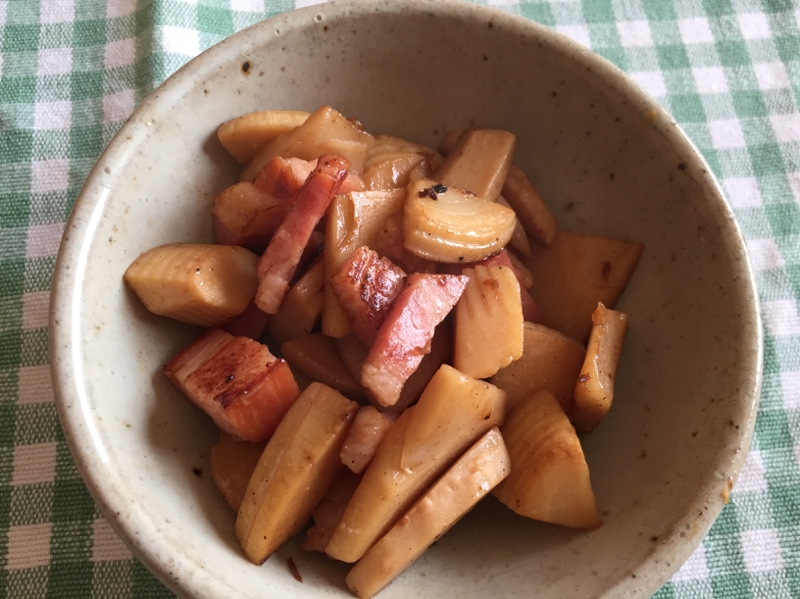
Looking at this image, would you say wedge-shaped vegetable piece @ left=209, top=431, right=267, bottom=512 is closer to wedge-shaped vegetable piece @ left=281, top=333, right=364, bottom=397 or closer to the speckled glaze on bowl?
the speckled glaze on bowl

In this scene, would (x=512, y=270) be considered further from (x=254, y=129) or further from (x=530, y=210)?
(x=254, y=129)

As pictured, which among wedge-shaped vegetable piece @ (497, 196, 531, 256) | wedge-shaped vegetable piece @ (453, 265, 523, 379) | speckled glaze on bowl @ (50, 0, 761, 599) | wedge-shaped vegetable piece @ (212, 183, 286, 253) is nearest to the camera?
speckled glaze on bowl @ (50, 0, 761, 599)

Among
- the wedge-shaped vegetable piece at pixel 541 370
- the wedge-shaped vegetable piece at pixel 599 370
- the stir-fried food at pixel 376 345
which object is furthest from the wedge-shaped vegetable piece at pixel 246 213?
the wedge-shaped vegetable piece at pixel 599 370

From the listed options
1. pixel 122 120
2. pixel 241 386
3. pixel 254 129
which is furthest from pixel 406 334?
pixel 122 120

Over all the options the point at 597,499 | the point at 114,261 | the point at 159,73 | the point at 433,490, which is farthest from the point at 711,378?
the point at 159,73

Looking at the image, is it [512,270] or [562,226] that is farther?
Result: [562,226]

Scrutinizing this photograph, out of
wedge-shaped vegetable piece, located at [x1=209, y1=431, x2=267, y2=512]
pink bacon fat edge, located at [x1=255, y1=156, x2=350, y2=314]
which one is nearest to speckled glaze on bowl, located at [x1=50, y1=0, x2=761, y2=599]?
wedge-shaped vegetable piece, located at [x1=209, y1=431, x2=267, y2=512]
